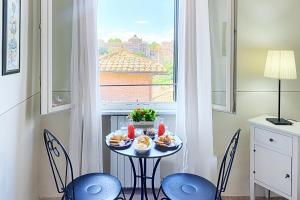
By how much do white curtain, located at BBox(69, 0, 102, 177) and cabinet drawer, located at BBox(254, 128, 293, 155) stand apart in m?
1.48

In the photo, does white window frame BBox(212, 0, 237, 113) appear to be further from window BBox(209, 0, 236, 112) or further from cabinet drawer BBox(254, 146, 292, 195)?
cabinet drawer BBox(254, 146, 292, 195)

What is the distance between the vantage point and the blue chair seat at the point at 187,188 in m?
2.06

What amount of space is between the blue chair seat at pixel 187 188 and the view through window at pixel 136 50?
104cm

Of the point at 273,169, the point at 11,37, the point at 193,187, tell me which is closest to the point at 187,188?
the point at 193,187

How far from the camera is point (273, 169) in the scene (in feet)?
8.39

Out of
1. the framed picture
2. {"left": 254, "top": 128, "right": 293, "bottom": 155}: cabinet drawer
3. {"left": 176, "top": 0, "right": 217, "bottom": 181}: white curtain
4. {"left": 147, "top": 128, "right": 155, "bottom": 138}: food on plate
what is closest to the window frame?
{"left": 176, "top": 0, "right": 217, "bottom": 181}: white curtain

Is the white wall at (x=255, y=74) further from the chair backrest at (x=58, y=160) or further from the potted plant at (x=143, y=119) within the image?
the chair backrest at (x=58, y=160)

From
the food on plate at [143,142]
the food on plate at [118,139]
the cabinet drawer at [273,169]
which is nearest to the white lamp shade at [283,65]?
the cabinet drawer at [273,169]

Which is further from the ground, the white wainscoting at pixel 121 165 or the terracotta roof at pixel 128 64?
the terracotta roof at pixel 128 64

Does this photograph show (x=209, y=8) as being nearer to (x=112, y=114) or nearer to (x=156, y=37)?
(x=156, y=37)

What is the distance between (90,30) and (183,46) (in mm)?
876

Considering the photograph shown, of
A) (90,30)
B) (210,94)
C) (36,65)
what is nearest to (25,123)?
(36,65)

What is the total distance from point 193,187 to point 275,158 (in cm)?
85

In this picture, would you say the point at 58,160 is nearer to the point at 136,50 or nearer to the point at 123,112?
the point at 123,112
